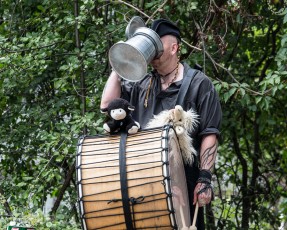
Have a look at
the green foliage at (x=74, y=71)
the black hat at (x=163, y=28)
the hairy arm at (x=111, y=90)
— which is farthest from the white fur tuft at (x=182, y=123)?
the green foliage at (x=74, y=71)

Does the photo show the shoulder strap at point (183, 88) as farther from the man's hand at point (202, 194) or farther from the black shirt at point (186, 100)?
the man's hand at point (202, 194)

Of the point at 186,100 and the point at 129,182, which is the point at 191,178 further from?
the point at 129,182

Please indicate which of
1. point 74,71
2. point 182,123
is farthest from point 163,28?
point 74,71

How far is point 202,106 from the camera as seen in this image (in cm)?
468

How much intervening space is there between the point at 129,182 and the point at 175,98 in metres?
0.71

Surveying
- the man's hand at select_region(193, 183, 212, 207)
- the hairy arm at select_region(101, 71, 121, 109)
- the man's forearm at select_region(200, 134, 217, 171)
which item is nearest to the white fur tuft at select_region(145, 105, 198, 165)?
the man's forearm at select_region(200, 134, 217, 171)

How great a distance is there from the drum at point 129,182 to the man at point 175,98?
11.6 inches

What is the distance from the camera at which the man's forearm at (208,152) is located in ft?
15.2

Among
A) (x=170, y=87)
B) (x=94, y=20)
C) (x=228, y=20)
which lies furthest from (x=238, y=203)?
(x=170, y=87)

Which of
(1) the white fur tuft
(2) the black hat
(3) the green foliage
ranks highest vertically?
(2) the black hat

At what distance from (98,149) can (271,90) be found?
6.81 ft

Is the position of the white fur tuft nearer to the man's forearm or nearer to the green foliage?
the man's forearm

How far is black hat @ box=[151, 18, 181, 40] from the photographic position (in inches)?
187

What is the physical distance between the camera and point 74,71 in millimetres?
6312
